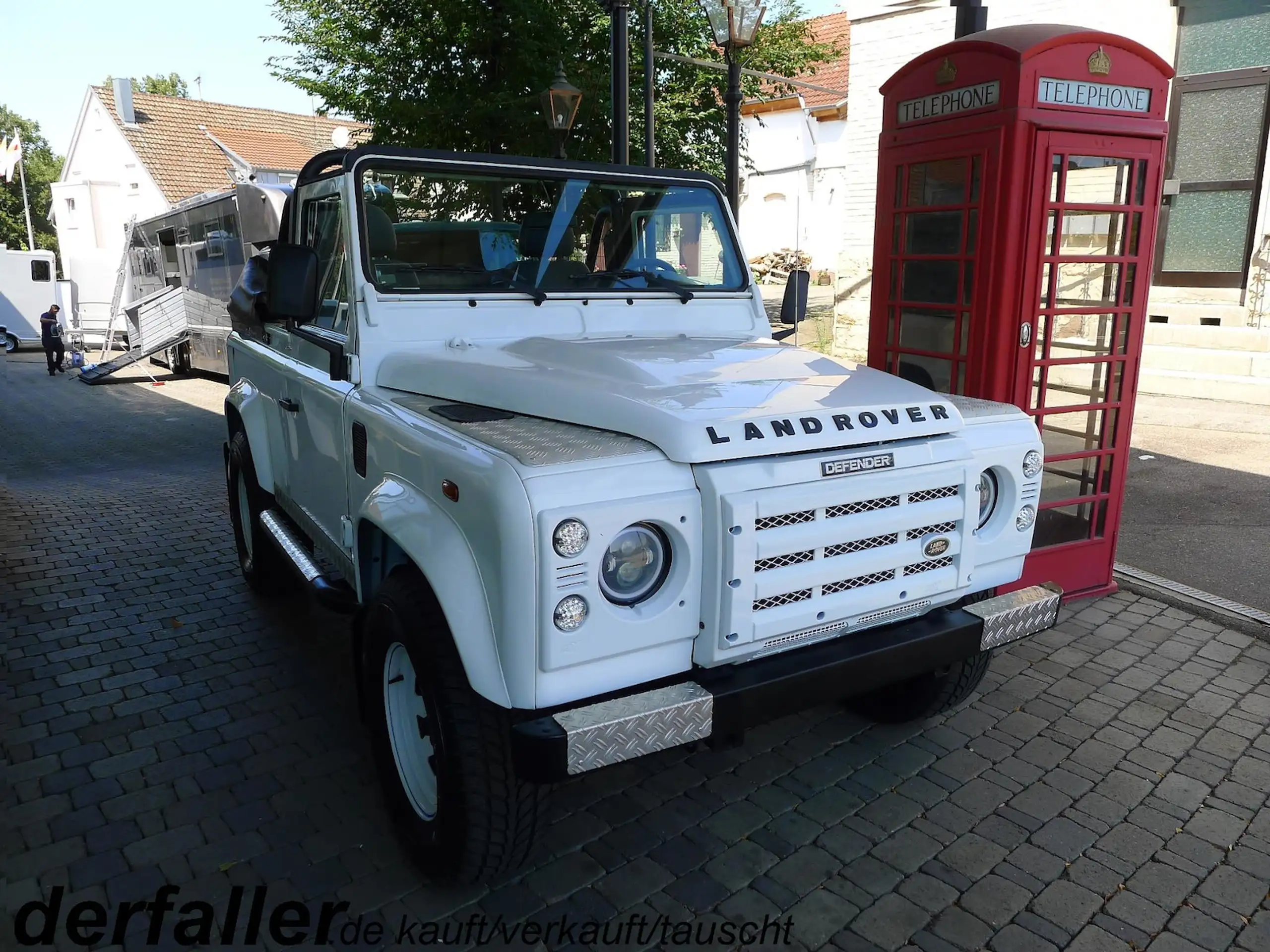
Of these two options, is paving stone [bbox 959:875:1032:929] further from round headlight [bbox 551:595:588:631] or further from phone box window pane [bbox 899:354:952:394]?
phone box window pane [bbox 899:354:952:394]

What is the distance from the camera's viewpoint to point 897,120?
187 inches

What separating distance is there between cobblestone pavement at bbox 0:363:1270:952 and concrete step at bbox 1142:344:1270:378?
268 inches

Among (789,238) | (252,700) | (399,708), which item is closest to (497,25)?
(252,700)

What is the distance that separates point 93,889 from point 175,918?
12.8 inches

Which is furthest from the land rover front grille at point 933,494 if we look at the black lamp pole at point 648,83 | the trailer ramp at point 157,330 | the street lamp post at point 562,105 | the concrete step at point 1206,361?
the trailer ramp at point 157,330

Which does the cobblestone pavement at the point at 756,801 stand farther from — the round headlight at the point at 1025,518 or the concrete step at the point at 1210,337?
the concrete step at the point at 1210,337

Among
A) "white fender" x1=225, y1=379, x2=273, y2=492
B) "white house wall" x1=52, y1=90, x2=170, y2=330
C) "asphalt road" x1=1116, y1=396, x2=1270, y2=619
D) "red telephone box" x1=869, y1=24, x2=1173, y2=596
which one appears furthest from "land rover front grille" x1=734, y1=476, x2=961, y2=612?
"white house wall" x1=52, y1=90, x2=170, y2=330

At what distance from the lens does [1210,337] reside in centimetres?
1090

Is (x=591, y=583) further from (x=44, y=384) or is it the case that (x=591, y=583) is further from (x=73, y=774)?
(x=44, y=384)

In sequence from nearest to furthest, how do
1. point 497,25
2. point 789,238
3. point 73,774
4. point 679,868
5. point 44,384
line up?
point 679,868, point 73,774, point 497,25, point 44,384, point 789,238

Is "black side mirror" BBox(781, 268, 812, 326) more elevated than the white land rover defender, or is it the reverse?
"black side mirror" BBox(781, 268, 812, 326)

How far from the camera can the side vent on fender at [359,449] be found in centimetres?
315

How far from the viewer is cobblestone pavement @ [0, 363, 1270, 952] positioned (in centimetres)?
278

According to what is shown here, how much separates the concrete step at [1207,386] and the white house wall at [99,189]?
2864 cm
